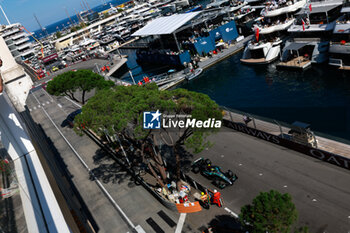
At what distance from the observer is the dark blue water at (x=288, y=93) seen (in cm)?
3409

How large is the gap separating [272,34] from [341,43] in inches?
711

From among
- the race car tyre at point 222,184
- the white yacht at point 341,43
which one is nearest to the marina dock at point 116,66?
the white yacht at point 341,43

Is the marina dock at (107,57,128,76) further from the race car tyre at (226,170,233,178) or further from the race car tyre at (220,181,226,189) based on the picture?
the race car tyre at (220,181,226,189)

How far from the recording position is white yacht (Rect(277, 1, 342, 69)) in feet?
148

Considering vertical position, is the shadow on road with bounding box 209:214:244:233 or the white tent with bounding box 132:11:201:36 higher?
the white tent with bounding box 132:11:201:36

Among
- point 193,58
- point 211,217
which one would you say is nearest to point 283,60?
point 193,58

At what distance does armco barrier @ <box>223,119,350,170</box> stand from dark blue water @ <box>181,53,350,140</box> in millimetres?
7979

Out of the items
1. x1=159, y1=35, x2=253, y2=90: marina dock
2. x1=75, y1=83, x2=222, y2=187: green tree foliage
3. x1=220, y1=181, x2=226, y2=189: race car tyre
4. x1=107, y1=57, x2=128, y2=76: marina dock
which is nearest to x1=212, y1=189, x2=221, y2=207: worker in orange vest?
x1=220, y1=181, x2=226, y2=189: race car tyre

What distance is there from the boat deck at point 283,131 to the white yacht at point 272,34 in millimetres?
25994

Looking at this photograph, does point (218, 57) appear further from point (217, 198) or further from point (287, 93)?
point (217, 198)

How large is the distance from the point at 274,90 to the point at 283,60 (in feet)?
33.0

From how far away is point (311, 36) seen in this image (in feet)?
156

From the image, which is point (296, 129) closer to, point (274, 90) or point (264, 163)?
point (264, 163)

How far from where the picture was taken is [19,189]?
4746 mm
